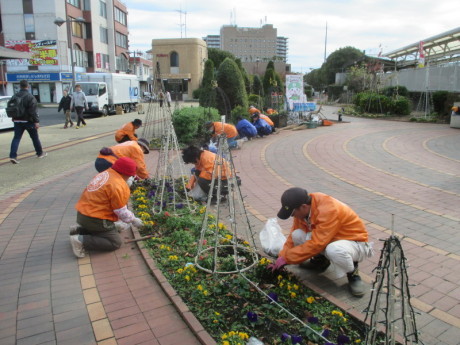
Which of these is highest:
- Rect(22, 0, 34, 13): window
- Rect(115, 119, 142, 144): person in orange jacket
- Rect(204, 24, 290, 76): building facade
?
Rect(204, 24, 290, 76): building facade

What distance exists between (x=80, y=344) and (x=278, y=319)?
145 cm

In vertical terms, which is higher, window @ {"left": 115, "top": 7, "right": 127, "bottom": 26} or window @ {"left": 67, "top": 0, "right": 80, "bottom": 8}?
window @ {"left": 115, "top": 7, "right": 127, "bottom": 26}

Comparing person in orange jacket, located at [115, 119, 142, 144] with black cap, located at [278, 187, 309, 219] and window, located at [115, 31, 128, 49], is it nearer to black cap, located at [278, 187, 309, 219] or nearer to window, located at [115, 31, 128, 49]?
black cap, located at [278, 187, 309, 219]

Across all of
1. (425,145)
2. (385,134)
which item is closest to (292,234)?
(425,145)

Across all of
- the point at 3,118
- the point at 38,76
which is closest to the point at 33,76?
the point at 38,76

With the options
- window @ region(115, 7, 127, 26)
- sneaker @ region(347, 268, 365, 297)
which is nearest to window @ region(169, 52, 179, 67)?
window @ region(115, 7, 127, 26)

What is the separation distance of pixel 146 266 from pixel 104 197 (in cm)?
88

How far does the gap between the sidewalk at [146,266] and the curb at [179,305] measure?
0.02m

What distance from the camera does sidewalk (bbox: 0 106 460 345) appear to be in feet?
9.49

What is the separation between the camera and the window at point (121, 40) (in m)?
51.8

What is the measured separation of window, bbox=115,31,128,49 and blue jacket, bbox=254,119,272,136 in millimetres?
43886

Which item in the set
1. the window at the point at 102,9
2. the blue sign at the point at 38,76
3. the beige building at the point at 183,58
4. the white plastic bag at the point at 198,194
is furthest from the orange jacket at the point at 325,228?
the beige building at the point at 183,58

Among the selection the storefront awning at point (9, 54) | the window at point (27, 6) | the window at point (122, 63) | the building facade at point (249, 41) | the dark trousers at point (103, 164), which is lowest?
the dark trousers at point (103, 164)

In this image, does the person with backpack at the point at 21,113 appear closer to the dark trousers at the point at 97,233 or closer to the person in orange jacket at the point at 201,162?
the person in orange jacket at the point at 201,162
